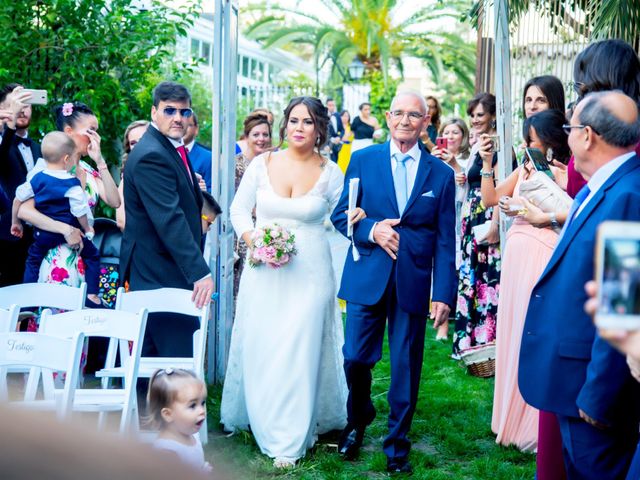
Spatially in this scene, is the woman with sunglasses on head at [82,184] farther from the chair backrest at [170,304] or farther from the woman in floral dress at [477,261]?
the woman in floral dress at [477,261]

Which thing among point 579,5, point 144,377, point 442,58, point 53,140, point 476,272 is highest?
point 442,58

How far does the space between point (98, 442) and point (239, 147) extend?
767 centimetres

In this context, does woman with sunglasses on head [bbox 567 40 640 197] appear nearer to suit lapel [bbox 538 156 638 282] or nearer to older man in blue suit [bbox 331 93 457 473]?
suit lapel [bbox 538 156 638 282]

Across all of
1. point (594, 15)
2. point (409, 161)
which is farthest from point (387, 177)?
point (594, 15)

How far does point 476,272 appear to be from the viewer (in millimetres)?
7820

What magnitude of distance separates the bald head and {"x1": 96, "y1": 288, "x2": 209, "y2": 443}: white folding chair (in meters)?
1.40

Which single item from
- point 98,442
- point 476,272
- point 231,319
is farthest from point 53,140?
point 98,442

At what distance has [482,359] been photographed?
24.6 feet

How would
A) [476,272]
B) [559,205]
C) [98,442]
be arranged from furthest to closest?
[476,272]
[559,205]
[98,442]

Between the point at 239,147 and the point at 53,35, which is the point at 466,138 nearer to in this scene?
the point at 239,147

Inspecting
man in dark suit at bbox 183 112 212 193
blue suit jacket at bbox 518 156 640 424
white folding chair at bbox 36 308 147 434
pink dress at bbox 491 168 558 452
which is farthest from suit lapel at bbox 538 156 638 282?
man in dark suit at bbox 183 112 212 193

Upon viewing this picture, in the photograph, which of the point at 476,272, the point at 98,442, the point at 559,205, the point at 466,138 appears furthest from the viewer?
the point at 466,138

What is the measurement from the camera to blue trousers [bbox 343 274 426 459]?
520cm

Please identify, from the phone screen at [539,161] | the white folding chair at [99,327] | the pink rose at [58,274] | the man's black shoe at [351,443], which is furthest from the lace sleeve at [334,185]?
the pink rose at [58,274]
